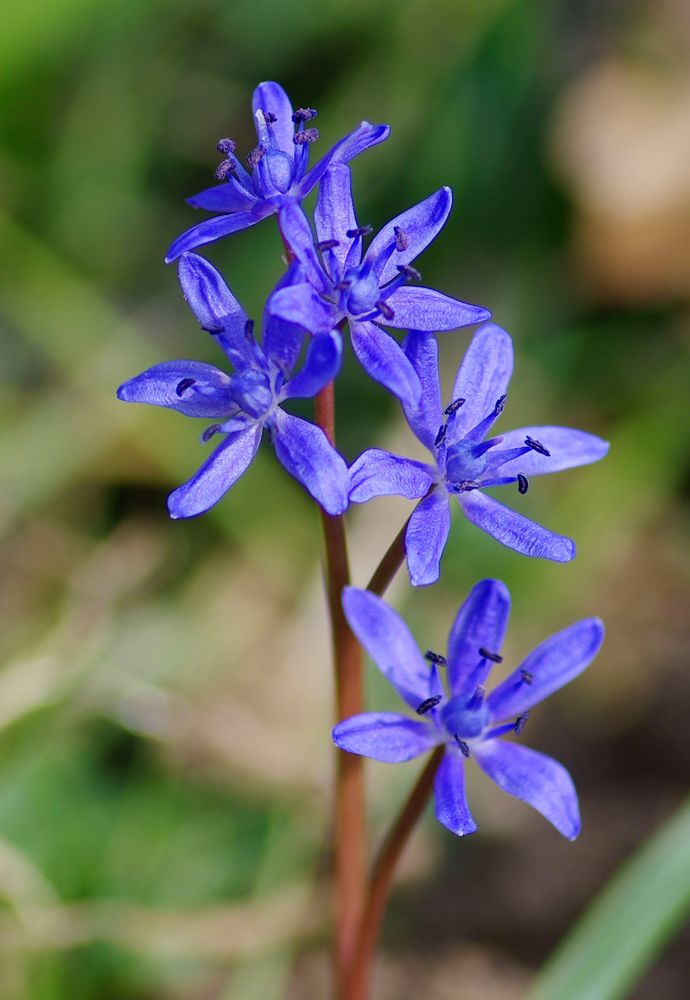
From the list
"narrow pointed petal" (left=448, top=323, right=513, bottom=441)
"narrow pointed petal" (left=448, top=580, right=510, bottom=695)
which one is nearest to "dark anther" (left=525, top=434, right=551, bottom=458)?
"narrow pointed petal" (left=448, top=323, right=513, bottom=441)

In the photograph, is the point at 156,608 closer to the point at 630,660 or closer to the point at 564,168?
the point at 630,660

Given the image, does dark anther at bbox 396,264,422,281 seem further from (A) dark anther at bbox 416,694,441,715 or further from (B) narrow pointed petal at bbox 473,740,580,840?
(B) narrow pointed petal at bbox 473,740,580,840

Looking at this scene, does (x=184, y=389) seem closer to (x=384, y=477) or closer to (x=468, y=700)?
(x=384, y=477)

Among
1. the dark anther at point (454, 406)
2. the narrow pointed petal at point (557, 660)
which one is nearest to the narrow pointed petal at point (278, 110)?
the dark anther at point (454, 406)

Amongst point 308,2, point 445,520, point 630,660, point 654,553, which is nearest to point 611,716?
point 630,660

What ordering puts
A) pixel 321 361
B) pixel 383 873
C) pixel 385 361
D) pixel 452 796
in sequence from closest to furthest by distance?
pixel 321 361 → pixel 385 361 → pixel 452 796 → pixel 383 873

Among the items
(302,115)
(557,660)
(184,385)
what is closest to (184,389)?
(184,385)
